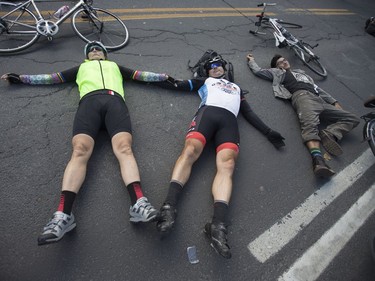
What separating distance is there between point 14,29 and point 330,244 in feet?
21.2

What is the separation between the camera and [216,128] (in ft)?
11.0

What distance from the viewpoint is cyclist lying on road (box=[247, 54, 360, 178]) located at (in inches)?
155

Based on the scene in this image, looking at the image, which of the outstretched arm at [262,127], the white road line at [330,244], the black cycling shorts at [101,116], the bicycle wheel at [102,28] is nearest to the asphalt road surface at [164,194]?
the white road line at [330,244]

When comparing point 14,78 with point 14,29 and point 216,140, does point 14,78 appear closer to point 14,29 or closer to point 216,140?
point 14,29

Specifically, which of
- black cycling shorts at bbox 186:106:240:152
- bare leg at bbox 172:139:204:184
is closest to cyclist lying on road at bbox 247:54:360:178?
black cycling shorts at bbox 186:106:240:152

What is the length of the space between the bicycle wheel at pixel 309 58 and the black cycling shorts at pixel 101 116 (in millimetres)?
5097

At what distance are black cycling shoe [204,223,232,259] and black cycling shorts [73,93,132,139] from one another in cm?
157

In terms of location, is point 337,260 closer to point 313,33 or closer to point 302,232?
point 302,232

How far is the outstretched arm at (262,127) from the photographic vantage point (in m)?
3.84

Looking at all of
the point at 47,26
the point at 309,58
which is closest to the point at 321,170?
the point at 309,58

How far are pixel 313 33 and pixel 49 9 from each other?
814cm

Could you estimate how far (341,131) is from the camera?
169 inches

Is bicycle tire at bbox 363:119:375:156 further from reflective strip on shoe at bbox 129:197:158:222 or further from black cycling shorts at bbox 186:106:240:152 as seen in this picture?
reflective strip on shoe at bbox 129:197:158:222

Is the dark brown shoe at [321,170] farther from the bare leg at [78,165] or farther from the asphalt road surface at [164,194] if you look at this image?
the bare leg at [78,165]
